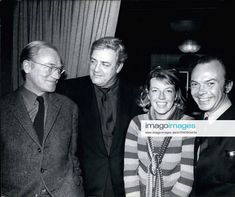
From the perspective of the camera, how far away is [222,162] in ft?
4.57

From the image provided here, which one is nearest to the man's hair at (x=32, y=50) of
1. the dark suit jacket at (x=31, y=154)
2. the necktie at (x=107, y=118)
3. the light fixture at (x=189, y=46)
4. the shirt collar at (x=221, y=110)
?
the dark suit jacket at (x=31, y=154)

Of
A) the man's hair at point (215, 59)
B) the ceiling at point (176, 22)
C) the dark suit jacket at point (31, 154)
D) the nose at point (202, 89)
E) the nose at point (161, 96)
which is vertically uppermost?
the ceiling at point (176, 22)

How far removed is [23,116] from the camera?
1.44 m

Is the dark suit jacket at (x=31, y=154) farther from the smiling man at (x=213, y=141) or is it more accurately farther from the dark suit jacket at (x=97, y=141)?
the smiling man at (x=213, y=141)

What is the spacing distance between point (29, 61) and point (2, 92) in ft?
1.95

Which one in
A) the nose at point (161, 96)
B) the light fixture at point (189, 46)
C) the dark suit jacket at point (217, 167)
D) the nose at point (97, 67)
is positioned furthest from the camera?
the light fixture at point (189, 46)

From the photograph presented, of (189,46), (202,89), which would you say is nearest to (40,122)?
(202,89)

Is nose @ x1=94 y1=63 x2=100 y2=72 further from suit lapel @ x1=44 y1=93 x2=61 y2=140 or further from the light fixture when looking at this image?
the light fixture

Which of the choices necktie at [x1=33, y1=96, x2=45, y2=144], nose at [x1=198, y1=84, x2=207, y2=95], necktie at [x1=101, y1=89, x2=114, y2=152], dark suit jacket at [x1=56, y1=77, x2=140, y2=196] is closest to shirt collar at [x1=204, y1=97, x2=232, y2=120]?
nose at [x1=198, y1=84, x2=207, y2=95]

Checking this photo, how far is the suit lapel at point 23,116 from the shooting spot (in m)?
1.43

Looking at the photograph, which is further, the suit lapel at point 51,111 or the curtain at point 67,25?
the curtain at point 67,25

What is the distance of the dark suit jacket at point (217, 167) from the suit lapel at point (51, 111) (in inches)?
32.1

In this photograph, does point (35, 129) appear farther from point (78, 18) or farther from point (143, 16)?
point (143, 16)

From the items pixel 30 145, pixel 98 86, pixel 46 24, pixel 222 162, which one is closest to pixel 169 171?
pixel 222 162
